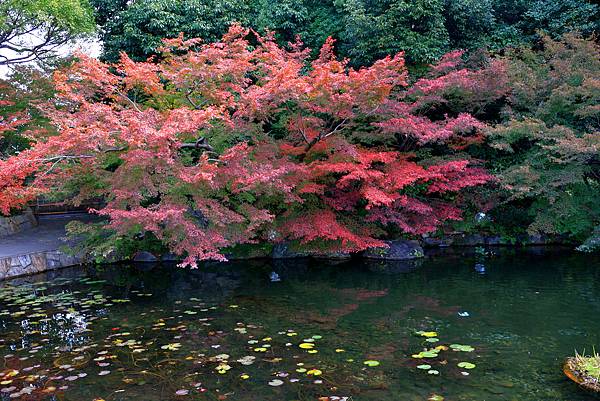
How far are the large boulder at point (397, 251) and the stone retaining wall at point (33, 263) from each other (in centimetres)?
768

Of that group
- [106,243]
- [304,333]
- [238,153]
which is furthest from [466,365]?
[106,243]

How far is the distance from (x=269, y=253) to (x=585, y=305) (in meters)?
7.55

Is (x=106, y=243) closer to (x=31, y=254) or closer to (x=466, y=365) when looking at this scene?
(x=31, y=254)

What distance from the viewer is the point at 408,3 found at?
44.3 ft

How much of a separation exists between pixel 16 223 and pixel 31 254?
3825 millimetres

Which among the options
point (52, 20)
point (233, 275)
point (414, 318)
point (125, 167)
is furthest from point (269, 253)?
point (52, 20)

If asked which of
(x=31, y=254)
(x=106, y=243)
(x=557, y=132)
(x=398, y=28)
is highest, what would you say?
(x=398, y=28)

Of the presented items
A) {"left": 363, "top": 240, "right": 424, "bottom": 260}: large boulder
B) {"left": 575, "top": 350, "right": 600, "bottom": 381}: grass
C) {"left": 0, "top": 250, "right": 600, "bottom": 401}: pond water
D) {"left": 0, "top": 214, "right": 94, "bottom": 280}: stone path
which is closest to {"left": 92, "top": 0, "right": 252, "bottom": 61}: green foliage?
{"left": 0, "top": 214, "right": 94, "bottom": 280}: stone path

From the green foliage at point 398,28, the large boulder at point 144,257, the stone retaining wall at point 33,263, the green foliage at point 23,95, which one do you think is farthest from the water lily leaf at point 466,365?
the green foliage at point 23,95

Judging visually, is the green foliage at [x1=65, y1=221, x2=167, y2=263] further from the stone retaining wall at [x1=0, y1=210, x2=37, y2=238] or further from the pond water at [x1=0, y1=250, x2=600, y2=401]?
the stone retaining wall at [x1=0, y1=210, x2=37, y2=238]

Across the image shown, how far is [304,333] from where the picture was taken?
276 inches

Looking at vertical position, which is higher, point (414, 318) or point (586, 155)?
point (586, 155)

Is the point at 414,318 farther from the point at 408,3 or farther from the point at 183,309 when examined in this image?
the point at 408,3

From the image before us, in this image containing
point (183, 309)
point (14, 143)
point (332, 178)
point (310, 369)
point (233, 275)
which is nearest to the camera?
point (310, 369)
